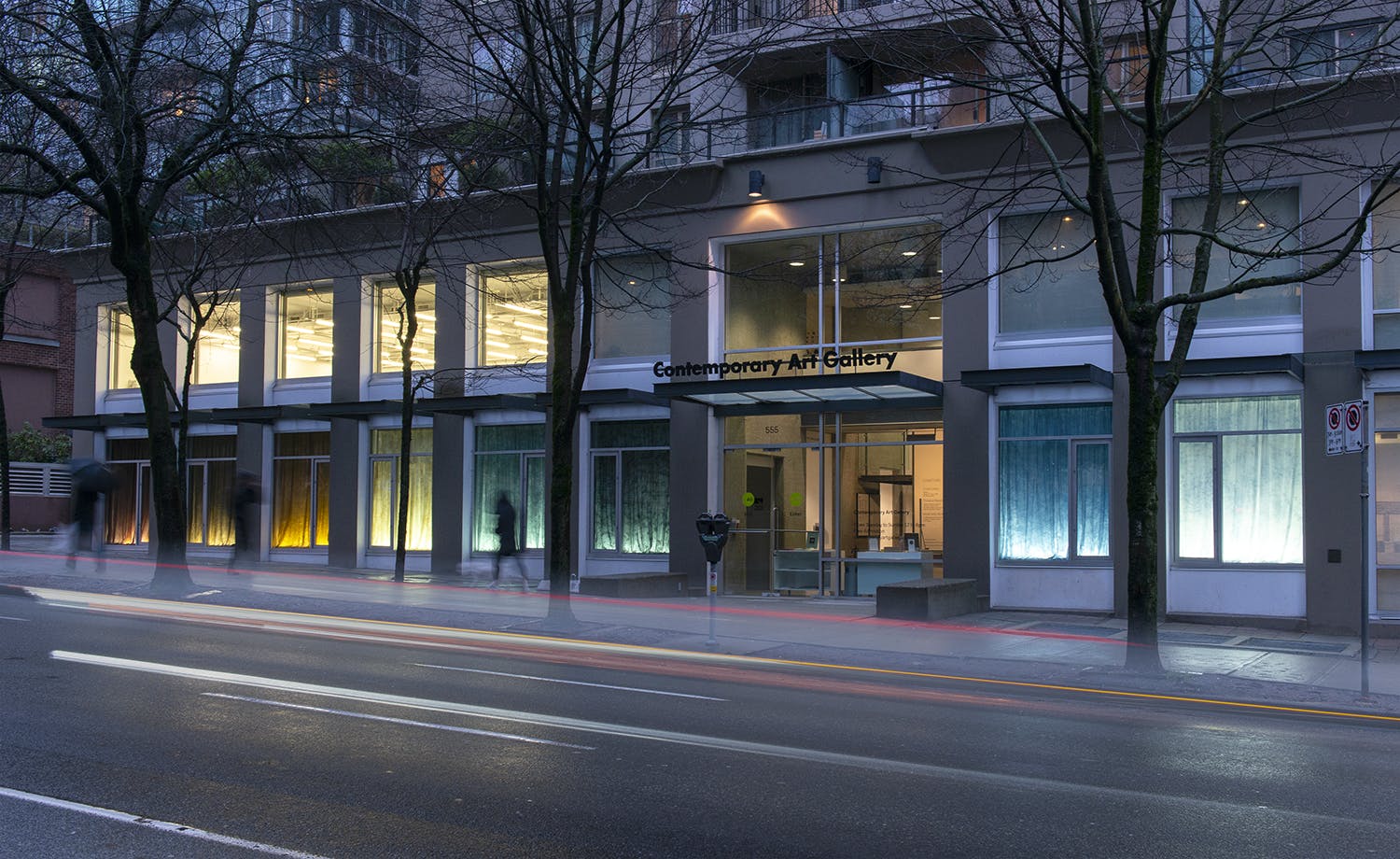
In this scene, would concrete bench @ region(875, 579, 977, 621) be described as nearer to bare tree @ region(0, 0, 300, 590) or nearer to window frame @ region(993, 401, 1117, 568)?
window frame @ region(993, 401, 1117, 568)

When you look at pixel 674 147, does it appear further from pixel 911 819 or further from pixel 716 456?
pixel 911 819

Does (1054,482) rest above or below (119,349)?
below

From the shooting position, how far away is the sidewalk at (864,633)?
13234 millimetres

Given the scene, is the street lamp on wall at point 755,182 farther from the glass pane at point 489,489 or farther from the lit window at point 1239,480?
the lit window at point 1239,480

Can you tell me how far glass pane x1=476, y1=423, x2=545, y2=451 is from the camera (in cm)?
2564

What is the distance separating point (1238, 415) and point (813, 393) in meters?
6.82

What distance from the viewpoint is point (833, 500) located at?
74.0 feet

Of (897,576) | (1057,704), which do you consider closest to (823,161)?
(897,576)

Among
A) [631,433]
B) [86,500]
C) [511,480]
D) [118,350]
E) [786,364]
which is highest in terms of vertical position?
[118,350]

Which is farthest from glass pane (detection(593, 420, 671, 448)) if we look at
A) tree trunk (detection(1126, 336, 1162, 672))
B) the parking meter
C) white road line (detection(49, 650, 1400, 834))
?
white road line (detection(49, 650, 1400, 834))

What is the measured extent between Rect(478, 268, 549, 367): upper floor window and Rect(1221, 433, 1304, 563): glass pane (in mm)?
13644

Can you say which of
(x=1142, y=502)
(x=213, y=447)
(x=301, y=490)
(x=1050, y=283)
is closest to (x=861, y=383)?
(x=1050, y=283)

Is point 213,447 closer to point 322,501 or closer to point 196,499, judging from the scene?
point 196,499

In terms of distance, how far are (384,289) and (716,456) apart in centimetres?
963
